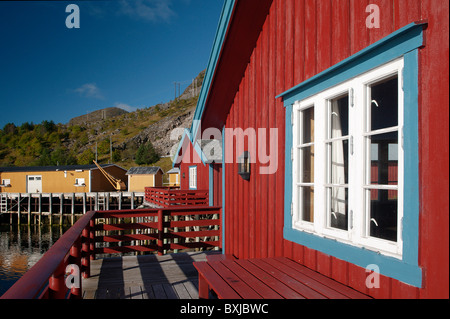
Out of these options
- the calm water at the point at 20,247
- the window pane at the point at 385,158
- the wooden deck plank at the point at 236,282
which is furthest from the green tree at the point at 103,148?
the wooden deck plank at the point at 236,282

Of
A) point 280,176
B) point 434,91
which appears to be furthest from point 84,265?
point 434,91

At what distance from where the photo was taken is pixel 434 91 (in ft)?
5.45

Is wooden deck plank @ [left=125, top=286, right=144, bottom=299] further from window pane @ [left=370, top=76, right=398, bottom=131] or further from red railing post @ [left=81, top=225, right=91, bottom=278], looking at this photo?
window pane @ [left=370, top=76, right=398, bottom=131]

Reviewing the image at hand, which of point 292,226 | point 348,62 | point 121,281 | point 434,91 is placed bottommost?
point 121,281

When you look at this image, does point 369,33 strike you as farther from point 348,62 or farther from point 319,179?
point 319,179

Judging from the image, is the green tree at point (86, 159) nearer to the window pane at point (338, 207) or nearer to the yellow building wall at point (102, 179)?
the yellow building wall at point (102, 179)

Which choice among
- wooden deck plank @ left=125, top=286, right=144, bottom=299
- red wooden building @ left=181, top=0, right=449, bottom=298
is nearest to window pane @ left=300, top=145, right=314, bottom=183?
red wooden building @ left=181, top=0, right=449, bottom=298

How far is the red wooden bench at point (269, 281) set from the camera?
2195 millimetres

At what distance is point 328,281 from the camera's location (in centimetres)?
246

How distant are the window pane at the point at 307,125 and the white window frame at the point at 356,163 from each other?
0.10 m

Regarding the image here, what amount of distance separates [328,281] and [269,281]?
0.44 meters

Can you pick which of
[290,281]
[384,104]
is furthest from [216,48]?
[290,281]

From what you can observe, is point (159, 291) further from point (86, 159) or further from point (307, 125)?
point (86, 159)

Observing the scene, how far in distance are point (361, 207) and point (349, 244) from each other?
0.99ft
